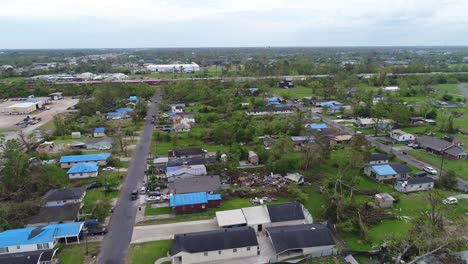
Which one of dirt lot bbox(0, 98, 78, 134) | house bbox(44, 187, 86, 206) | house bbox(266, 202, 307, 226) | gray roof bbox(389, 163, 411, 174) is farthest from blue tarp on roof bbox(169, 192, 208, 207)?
dirt lot bbox(0, 98, 78, 134)

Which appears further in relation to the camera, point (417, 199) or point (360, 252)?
point (417, 199)

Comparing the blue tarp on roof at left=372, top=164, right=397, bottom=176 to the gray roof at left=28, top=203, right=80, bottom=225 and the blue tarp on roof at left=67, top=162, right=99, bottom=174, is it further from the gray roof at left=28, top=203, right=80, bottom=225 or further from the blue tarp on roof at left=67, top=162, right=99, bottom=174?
the blue tarp on roof at left=67, top=162, right=99, bottom=174

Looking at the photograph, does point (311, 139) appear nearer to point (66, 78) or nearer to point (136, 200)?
point (136, 200)

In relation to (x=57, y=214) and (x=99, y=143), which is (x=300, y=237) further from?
(x=99, y=143)

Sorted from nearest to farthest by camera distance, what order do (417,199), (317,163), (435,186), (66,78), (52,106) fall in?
1. (417,199)
2. (435,186)
3. (317,163)
4. (52,106)
5. (66,78)

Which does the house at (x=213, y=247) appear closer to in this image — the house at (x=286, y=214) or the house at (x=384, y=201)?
the house at (x=286, y=214)

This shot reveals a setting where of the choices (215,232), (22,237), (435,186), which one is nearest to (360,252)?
(215,232)

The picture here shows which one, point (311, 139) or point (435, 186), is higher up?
point (311, 139)
